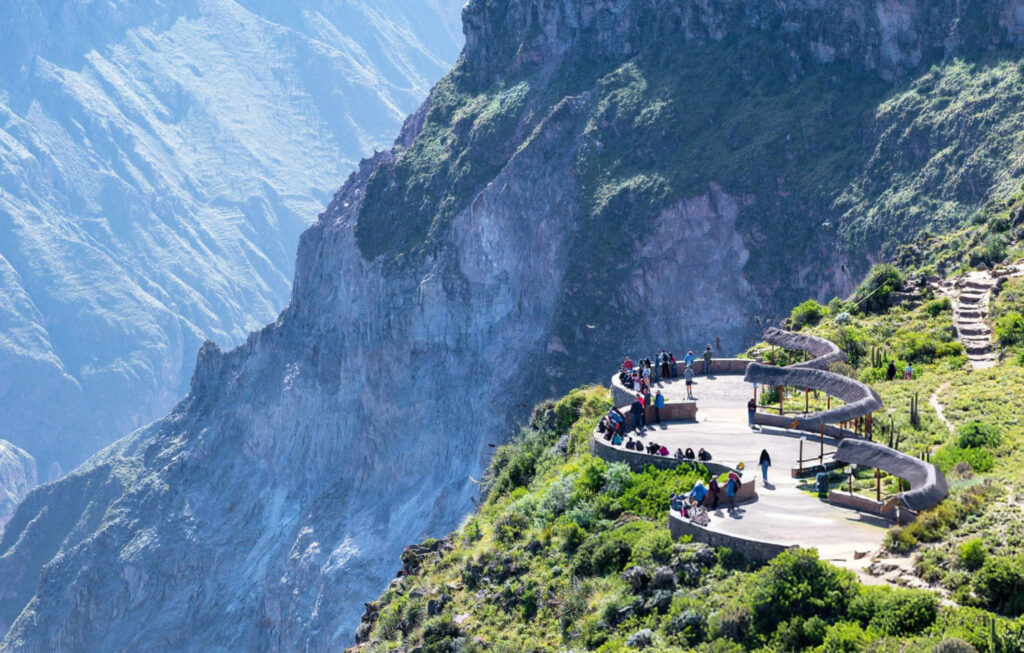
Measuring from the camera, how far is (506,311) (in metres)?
129

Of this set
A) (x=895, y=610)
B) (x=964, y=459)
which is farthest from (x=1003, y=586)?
(x=964, y=459)

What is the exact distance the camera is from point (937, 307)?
178ft

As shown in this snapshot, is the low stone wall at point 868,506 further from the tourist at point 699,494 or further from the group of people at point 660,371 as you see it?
the group of people at point 660,371


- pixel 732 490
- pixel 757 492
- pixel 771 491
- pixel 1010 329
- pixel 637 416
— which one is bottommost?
pixel 1010 329

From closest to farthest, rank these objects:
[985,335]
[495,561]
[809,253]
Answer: [495,561] < [985,335] < [809,253]

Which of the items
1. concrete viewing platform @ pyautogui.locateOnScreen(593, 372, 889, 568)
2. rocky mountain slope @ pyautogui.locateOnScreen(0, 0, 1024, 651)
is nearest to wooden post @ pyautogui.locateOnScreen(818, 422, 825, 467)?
concrete viewing platform @ pyautogui.locateOnScreen(593, 372, 889, 568)

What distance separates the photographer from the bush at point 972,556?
1103 inches

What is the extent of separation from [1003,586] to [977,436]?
372 inches

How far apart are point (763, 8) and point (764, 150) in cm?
1858

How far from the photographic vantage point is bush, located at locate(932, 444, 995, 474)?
3406 centimetres

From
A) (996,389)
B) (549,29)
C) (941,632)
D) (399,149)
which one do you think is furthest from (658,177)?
(941,632)

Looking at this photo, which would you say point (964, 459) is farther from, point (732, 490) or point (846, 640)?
point (846, 640)

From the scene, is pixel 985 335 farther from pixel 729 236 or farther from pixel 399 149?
pixel 399 149

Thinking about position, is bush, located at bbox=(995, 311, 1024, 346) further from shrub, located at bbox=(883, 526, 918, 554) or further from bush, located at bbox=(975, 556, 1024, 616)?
bush, located at bbox=(975, 556, 1024, 616)
